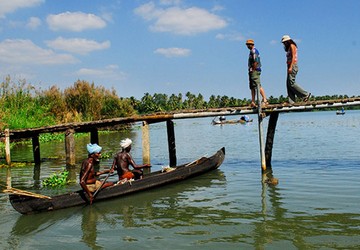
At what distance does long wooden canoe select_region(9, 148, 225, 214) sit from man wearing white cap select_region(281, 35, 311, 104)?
3644mm

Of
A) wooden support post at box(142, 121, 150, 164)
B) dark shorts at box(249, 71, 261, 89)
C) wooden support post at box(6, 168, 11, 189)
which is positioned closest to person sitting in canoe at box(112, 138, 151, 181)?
wooden support post at box(6, 168, 11, 189)

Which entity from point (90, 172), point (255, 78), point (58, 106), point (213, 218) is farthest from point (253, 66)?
point (58, 106)

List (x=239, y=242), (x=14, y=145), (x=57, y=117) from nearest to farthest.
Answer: (x=239, y=242)
(x=14, y=145)
(x=57, y=117)

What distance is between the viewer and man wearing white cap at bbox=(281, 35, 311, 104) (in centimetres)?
1102

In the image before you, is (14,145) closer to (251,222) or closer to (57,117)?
(57,117)

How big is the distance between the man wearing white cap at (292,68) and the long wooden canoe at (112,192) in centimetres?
364

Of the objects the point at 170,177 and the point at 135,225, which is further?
the point at 170,177

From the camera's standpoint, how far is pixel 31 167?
1625 cm

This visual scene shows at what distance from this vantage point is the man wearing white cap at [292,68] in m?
11.0

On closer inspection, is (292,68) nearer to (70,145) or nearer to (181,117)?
(181,117)

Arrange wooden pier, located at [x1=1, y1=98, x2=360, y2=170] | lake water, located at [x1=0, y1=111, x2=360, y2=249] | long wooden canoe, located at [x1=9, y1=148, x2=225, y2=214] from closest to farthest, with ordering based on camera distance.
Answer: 1. lake water, located at [x1=0, y1=111, x2=360, y2=249]
2. long wooden canoe, located at [x1=9, y1=148, x2=225, y2=214]
3. wooden pier, located at [x1=1, y1=98, x2=360, y2=170]

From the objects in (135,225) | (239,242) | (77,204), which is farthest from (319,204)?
(77,204)

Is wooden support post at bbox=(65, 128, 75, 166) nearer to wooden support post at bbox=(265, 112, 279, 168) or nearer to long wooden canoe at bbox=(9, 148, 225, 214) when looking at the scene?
long wooden canoe at bbox=(9, 148, 225, 214)

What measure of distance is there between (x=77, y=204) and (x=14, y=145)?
729 inches
